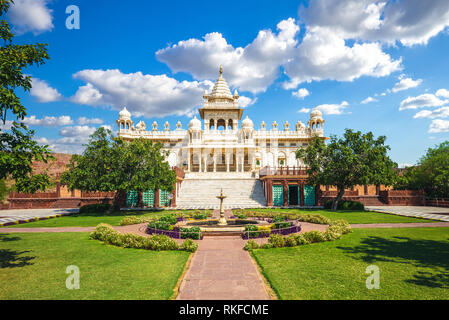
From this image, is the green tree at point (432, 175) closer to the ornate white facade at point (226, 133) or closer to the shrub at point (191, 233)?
the ornate white facade at point (226, 133)

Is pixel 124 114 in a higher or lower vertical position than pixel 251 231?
higher

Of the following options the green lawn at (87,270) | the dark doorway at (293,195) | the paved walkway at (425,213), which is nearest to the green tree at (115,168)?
the green lawn at (87,270)

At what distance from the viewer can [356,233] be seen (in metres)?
13.6

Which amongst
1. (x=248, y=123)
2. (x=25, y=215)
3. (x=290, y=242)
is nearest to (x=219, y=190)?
(x=248, y=123)

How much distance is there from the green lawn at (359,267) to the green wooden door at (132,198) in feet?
79.2

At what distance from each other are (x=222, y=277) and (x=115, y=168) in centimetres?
1934

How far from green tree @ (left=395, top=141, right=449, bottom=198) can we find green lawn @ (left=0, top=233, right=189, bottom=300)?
110 feet

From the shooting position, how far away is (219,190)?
34281 millimetres

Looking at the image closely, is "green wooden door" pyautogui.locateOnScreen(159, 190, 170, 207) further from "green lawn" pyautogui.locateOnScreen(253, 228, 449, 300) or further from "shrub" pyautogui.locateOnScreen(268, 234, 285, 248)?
"green lawn" pyautogui.locateOnScreen(253, 228, 449, 300)

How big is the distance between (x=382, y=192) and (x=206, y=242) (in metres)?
31.8

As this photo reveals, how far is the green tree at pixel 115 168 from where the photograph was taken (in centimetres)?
2262

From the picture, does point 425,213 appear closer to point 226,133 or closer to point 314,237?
point 314,237
